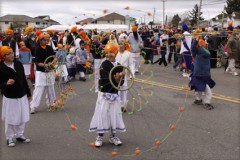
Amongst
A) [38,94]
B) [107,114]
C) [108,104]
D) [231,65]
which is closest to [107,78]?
[108,104]

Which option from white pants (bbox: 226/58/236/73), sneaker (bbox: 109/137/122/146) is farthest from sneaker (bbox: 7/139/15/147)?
white pants (bbox: 226/58/236/73)

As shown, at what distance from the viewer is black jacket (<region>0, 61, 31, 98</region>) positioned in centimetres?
556

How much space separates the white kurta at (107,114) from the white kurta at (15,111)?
1.35m

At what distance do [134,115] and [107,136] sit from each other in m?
1.67

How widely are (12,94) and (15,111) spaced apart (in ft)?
1.03

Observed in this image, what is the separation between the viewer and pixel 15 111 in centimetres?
562

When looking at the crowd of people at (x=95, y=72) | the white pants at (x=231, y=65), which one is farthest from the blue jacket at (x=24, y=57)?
the white pants at (x=231, y=65)

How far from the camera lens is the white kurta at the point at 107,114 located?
544 centimetres

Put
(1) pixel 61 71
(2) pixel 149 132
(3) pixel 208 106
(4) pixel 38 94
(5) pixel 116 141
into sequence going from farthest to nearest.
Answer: (1) pixel 61 71
(3) pixel 208 106
(4) pixel 38 94
(2) pixel 149 132
(5) pixel 116 141

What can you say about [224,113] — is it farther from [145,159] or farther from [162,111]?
[145,159]

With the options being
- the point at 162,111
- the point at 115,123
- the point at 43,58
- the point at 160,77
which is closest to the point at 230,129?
the point at 162,111

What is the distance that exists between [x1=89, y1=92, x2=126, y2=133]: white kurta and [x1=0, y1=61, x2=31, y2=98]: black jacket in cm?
150

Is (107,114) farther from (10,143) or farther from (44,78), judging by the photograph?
(44,78)

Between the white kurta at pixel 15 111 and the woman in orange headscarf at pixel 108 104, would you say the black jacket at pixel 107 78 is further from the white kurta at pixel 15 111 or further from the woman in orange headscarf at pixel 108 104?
the white kurta at pixel 15 111
